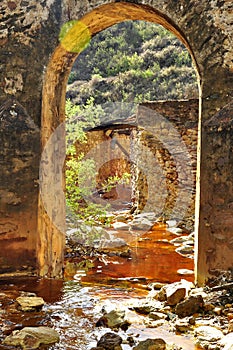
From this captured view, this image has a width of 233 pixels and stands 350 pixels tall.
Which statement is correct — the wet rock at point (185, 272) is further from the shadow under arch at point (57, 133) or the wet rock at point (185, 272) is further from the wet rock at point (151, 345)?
the wet rock at point (151, 345)

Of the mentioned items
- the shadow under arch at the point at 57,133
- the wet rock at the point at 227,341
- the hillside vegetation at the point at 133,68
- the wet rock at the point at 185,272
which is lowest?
the wet rock at the point at 185,272

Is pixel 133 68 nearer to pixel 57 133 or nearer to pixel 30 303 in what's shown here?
A: pixel 57 133

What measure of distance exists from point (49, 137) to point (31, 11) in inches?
46.1

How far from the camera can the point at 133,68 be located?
19.6 metres

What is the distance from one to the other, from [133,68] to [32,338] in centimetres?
1777

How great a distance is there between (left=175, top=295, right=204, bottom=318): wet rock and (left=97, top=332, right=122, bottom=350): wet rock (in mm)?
681

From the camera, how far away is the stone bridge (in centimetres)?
370

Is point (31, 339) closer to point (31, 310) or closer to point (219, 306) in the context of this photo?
point (31, 310)

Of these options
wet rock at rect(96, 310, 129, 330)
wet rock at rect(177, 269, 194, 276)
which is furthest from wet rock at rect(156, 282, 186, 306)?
wet rock at rect(177, 269, 194, 276)

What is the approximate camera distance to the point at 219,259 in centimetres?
371

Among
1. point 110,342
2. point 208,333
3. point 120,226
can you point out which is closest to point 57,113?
point 110,342

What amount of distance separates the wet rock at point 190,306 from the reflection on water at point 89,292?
28cm

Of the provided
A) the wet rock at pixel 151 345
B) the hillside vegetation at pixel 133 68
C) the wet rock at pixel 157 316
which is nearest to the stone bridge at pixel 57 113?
the wet rock at pixel 157 316

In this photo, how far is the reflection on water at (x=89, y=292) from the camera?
305 cm
